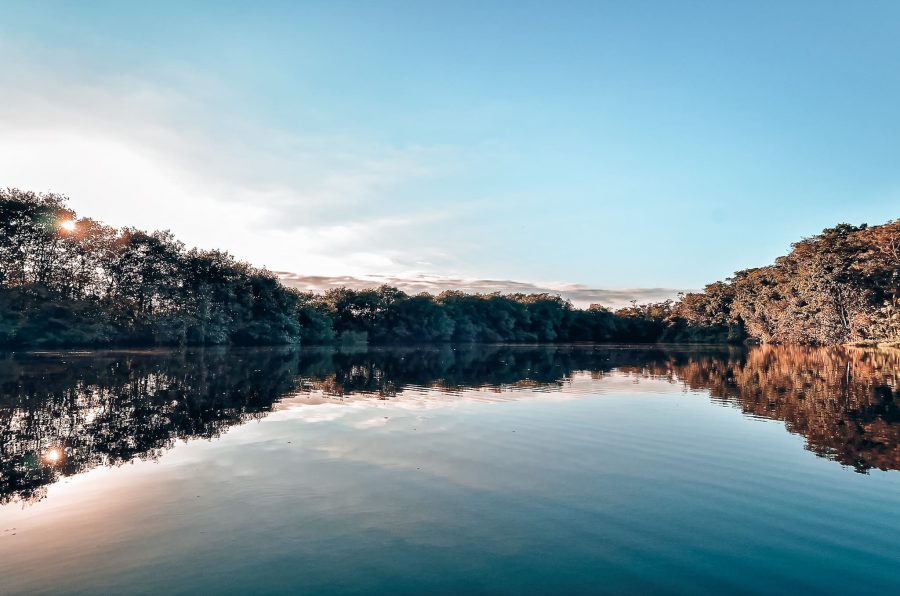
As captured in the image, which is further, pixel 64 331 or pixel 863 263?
pixel 863 263

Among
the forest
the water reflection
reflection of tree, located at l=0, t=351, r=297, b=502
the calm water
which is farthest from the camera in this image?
the forest

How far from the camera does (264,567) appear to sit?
741 cm

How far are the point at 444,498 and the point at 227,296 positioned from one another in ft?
280

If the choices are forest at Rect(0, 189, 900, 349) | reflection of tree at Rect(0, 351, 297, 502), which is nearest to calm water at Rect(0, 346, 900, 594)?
reflection of tree at Rect(0, 351, 297, 502)

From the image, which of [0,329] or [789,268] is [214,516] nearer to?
[0,329]

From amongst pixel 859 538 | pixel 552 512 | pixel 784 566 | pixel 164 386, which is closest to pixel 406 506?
pixel 552 512

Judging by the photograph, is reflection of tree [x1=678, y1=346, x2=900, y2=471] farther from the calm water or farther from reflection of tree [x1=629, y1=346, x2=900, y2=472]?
Answer: the calm water

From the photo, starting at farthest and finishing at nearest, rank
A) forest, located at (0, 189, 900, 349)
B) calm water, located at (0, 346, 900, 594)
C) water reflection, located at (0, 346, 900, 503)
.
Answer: forest, located at (0, 189, 900, 349), water reflection, located at (0, 346, 900, 503), calm water, located at (0, 346, 900, 594)

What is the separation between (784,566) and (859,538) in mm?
2282

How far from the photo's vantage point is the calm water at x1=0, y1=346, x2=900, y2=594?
7305mm

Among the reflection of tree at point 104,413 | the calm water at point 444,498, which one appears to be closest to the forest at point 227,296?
the reflection of tree at point 104,413

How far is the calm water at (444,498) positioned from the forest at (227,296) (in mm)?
56691

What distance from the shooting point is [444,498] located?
1052 centimetres

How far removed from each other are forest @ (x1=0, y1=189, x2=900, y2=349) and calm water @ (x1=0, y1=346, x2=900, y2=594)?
56691 millimetres
